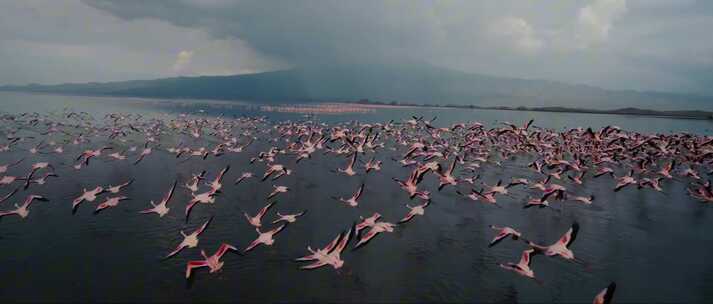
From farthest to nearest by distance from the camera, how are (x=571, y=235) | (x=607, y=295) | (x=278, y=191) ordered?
(x=278, y=191) → (x=571, y=235) → (x=607, y=295)

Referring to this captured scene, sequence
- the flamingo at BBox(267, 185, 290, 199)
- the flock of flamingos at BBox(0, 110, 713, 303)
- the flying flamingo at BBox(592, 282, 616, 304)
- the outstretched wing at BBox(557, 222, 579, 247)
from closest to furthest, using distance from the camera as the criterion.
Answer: the flying flamingo at BBox(592, 282, 616, 304) → the outstretched wing at BBox(557, 222, 579, 247) → the flock of flamingos at BBox(0, 110, 713, 303) → the flamingo at BBox(267, 185, 290, 199)

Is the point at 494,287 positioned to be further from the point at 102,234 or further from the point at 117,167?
the point at 117,167

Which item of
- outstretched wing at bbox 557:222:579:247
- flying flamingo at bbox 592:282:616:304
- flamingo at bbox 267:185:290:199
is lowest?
flamingo at bbox 267:185:290:199

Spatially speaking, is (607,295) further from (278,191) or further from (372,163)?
(372,163)

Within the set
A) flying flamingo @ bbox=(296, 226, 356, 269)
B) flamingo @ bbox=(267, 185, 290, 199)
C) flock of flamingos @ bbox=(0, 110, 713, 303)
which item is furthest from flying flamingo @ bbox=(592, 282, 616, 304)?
flamingo @ bbox=(267, 185, 290, 199)

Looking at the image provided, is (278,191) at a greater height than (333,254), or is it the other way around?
(333,254)

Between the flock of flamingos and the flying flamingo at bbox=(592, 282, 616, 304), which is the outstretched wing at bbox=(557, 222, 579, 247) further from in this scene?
the flying flamingo at bbox=(592, 282, 616, 304)

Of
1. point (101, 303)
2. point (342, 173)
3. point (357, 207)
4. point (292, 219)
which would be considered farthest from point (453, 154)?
point (101, 303)

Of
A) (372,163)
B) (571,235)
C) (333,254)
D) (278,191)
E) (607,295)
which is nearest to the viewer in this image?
(607,295)

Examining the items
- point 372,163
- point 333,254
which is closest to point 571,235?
point 333,254

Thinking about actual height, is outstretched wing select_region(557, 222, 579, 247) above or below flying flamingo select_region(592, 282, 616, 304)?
above

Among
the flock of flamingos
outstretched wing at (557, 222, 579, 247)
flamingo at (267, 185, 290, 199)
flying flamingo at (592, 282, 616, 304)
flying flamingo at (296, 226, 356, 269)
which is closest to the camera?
flying flamingo at (592, 282, 616, 304)
